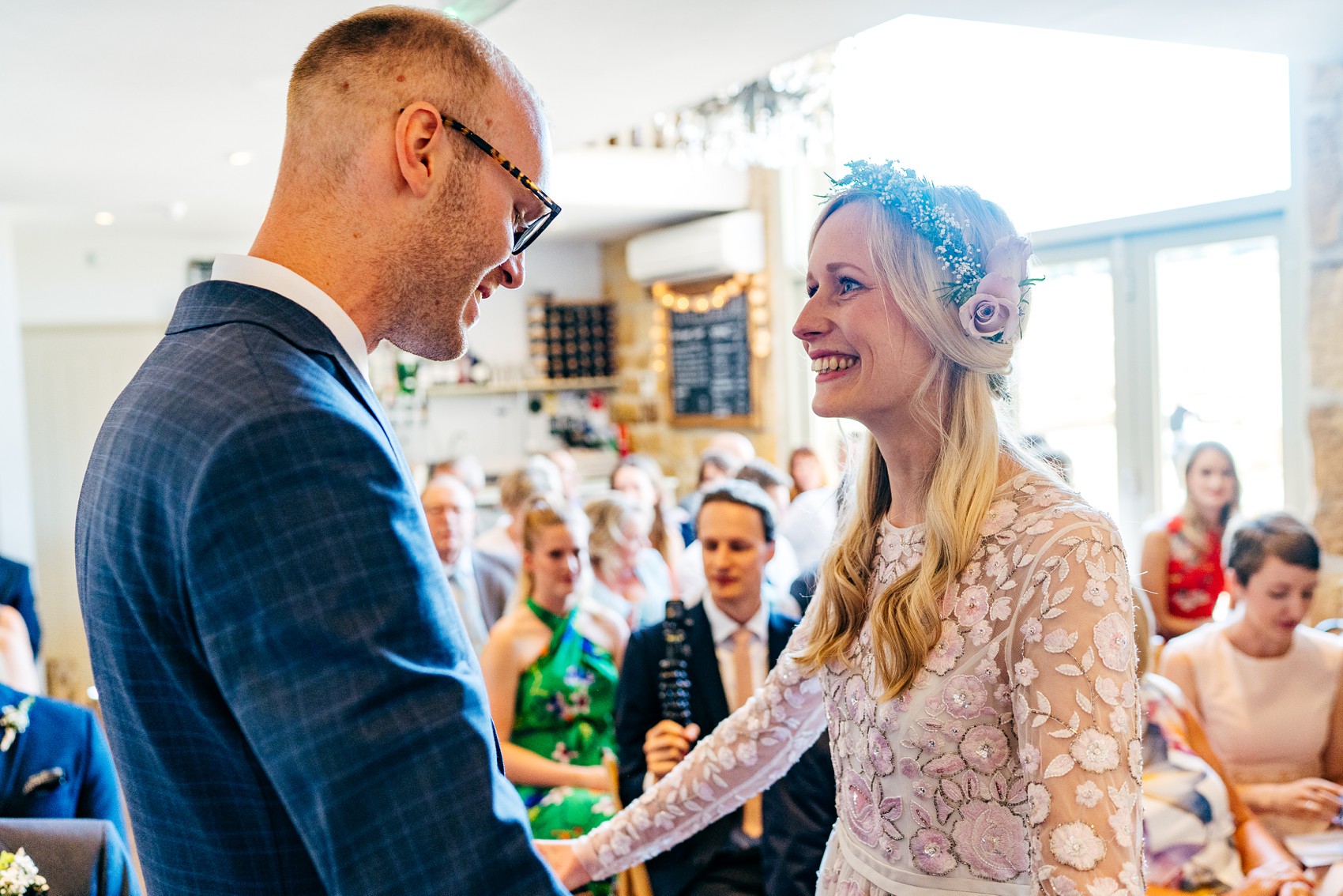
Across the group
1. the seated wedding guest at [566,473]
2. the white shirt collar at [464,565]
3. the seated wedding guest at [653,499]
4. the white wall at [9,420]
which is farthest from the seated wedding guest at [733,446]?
the white wall at [9,420]

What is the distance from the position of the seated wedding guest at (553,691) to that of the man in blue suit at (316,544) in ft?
6.83

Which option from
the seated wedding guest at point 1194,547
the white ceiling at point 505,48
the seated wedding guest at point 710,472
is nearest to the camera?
the white ceiling at point 505,48

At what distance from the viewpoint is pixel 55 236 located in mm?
7066

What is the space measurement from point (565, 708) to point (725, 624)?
0.65 metres

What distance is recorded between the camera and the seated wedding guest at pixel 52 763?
2.24 meters

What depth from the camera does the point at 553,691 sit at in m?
3.13

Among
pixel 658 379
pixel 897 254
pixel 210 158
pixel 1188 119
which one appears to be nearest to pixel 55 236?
pixel 210 158

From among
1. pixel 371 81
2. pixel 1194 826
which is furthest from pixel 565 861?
pixel 1194 826

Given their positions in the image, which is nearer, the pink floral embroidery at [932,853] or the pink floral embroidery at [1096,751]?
the pink floral embroidery at [1096,751]

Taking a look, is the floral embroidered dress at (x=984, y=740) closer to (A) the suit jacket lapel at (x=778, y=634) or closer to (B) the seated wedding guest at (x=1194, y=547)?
(A) the suit jacket lapel at (x=778, y=634)

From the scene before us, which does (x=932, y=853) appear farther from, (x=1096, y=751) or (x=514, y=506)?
(x=514, y=506)

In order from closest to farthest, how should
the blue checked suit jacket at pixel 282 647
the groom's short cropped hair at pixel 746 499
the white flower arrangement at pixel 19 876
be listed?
the blue checked suit jacket at pixel 282 647 < the white flower arrangement at pixel 19 876 < the groom's short cropped hair at pixel 746 499

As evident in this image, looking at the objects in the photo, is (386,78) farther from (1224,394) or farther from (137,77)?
(1224,394)

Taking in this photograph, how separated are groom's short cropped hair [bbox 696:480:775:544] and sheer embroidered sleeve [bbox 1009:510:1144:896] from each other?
72.6 inches
